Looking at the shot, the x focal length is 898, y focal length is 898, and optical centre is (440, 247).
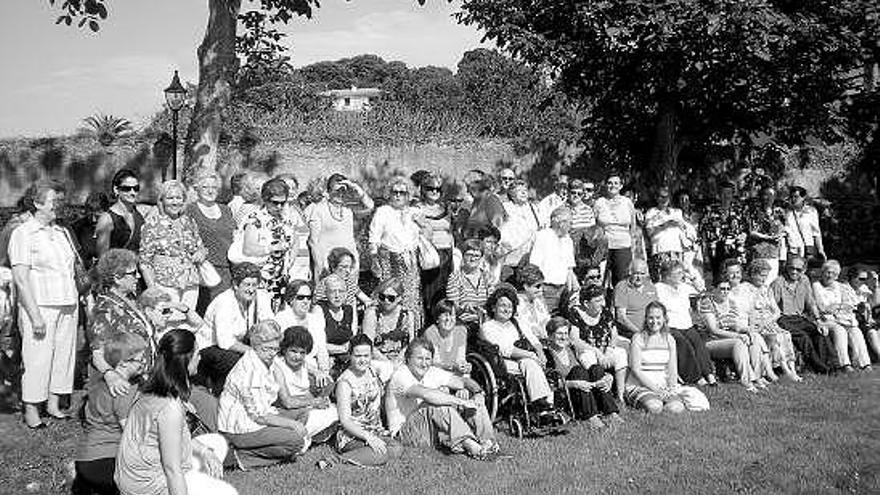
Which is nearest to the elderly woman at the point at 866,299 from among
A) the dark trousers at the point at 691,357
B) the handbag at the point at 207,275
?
the dark trousers at the point at 691,357

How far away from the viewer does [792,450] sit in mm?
6320

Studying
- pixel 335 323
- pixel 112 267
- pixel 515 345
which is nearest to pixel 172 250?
pixel 112 267

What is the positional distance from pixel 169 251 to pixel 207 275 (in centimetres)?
42

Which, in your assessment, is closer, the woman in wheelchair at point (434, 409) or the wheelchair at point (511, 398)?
the woman in wheelchair at point (434, 409)

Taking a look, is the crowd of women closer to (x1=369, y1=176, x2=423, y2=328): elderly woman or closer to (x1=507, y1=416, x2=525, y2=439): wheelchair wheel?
(x1=369, y1=176, x2=423, y2=328): elderly woman

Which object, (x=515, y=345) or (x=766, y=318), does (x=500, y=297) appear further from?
(x=766, y=318)

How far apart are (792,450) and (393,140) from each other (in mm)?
11341

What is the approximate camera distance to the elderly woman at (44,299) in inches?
250

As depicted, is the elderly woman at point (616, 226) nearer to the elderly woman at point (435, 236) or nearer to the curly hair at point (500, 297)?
the elderly woman at point (435, 236)

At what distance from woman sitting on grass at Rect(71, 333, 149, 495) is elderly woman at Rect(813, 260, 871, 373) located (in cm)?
704

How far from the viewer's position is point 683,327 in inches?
339

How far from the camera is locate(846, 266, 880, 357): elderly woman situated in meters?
9.59

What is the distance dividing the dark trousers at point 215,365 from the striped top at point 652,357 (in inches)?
136

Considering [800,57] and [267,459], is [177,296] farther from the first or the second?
[800,57]
